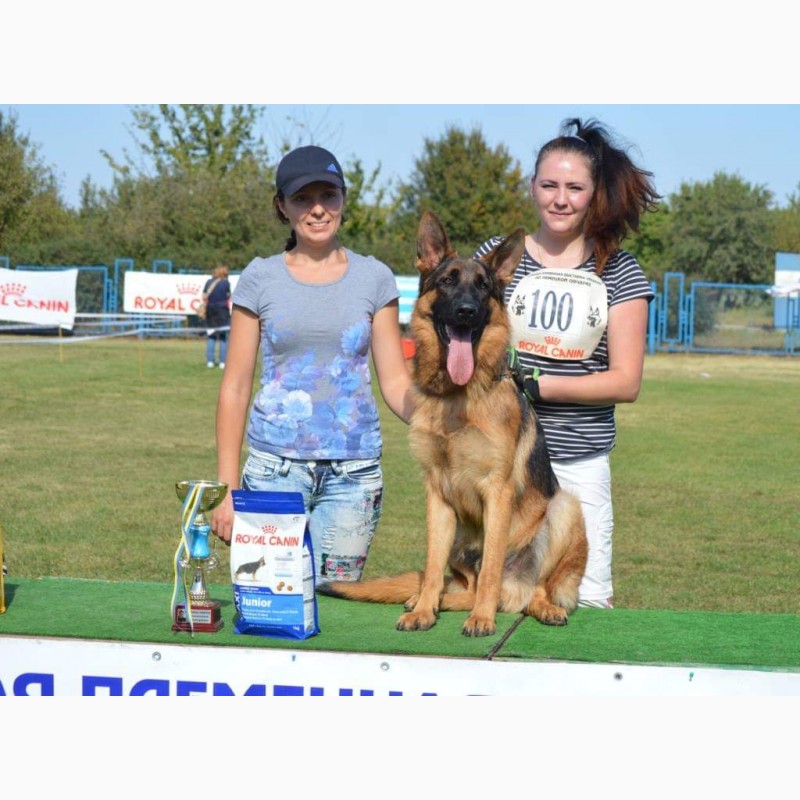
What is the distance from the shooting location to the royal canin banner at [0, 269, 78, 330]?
27.6 meters

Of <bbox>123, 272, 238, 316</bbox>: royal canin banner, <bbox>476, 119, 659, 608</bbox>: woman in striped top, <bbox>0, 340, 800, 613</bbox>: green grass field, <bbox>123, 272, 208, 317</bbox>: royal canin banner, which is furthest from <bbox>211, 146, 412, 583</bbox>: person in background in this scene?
<bbox>123, 272, 208, 317</bbox>: royal canin banner

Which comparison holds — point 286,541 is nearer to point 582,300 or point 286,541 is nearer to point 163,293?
point 582,300

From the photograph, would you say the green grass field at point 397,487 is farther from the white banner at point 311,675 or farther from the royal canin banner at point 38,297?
the royal canin banner at point 38,297

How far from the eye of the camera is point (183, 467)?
1154cm

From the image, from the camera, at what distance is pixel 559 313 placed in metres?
4.09

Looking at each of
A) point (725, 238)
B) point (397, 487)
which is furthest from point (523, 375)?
point (725, 238)

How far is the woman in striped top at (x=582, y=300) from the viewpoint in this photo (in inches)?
161

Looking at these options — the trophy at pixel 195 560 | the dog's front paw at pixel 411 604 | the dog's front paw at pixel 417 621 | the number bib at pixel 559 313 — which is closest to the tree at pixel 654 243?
the number bib at pixel 559 313

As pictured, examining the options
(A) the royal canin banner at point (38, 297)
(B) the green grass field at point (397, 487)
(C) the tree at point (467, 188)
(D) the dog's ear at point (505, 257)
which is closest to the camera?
(D) the dog's ear at point (505, 257)

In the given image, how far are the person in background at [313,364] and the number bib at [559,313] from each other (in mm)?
502

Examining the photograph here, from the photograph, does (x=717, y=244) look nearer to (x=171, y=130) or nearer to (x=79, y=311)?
(x=171, y=130)

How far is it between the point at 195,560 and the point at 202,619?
0.66 ft

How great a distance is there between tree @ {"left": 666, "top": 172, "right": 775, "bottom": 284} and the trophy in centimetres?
5533

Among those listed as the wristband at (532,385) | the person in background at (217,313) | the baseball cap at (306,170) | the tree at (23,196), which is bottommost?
the wristband at (532,385)
